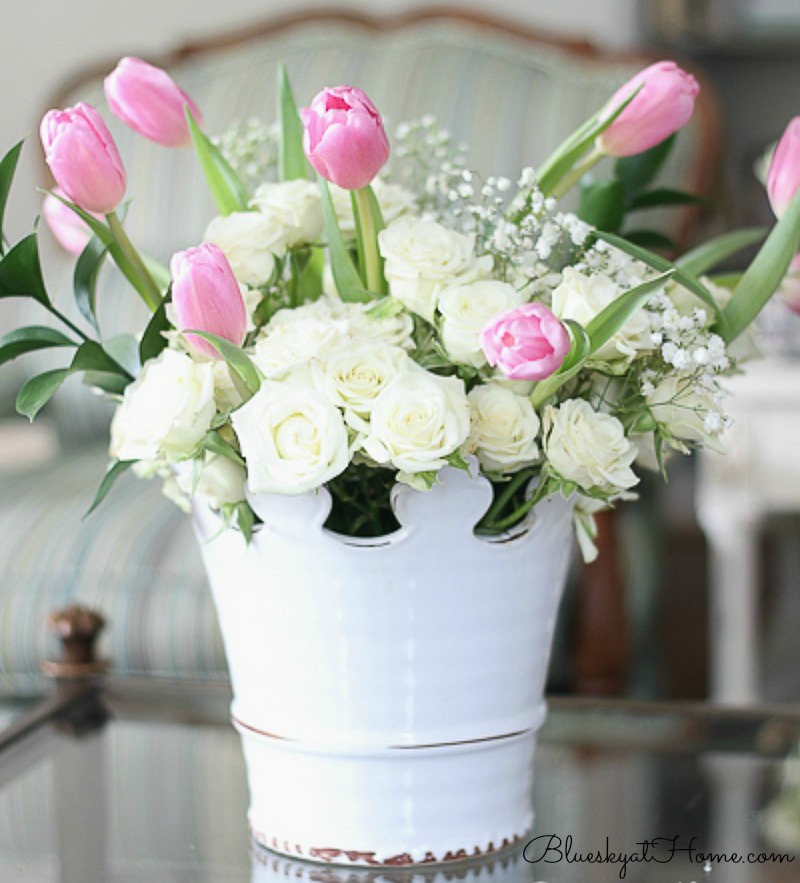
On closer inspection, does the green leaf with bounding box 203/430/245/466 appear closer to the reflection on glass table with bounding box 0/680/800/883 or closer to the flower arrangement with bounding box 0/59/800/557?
the flower arrangement with bounding box 0/59/800/557

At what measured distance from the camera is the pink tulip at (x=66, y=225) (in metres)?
0.77

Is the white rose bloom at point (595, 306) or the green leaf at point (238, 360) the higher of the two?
the white rose bloom at point (595, 306)

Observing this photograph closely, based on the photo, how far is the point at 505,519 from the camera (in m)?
0.69

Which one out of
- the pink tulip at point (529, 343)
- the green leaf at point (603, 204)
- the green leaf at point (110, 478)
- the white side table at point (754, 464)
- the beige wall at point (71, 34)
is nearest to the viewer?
the pink tulip at point (529, 343)

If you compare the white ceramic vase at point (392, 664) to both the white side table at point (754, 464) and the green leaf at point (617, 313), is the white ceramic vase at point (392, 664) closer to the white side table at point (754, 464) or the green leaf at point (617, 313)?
the green leaf at point (617, 313)

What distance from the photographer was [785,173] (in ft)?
2.26

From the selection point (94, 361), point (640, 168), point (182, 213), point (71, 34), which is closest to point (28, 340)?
point (94, 361)

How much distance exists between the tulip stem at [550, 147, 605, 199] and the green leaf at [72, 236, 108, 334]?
25 cm

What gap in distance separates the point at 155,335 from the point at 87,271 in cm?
6

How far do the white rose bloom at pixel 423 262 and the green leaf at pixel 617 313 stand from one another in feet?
0.22

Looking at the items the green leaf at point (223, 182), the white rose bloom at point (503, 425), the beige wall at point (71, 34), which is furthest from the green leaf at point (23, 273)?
the beige wall at point (71, 34)

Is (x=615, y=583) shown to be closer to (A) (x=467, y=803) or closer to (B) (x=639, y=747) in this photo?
(B) (x=639, y=747)

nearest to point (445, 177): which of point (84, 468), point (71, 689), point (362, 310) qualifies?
point (362, 310)

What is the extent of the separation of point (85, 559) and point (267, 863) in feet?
2.65
